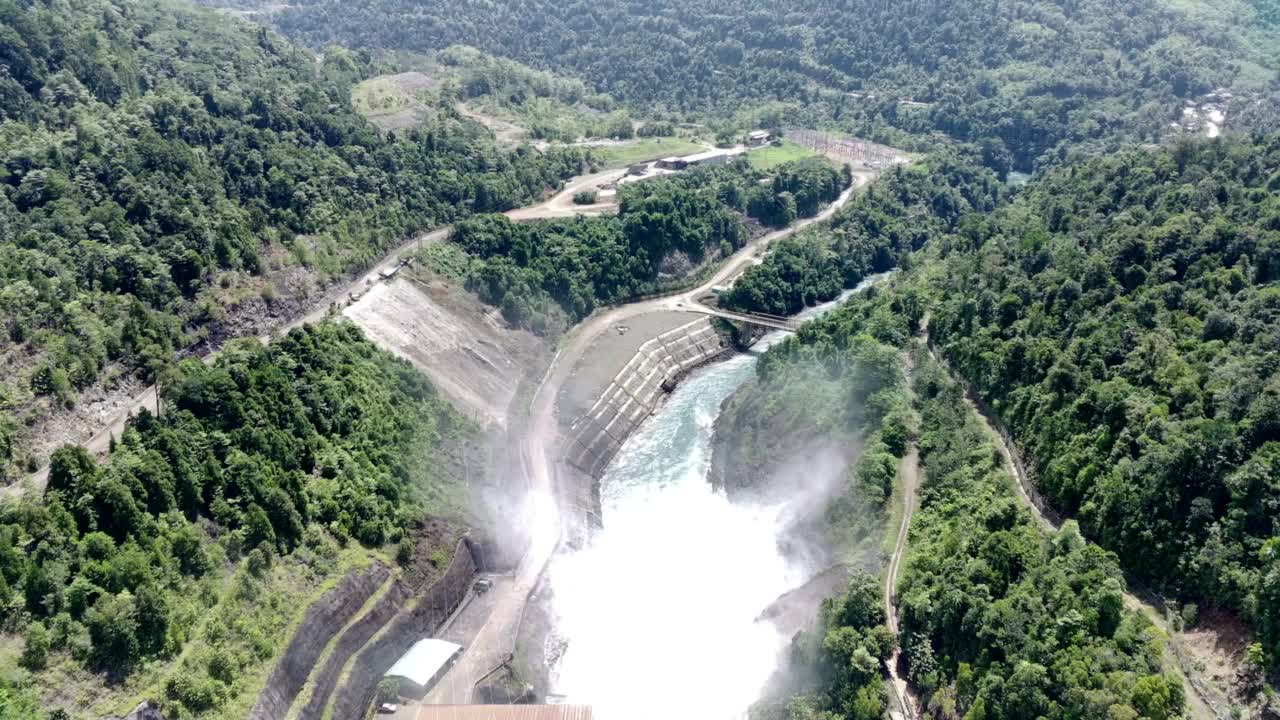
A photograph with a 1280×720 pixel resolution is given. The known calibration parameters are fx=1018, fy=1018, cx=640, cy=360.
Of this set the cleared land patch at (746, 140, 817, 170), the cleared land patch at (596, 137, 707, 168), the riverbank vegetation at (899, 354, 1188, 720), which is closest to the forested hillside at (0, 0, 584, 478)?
the cleared land patch at (596, 137, 707, 168)

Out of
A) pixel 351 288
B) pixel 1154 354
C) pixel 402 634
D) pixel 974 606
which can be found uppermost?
pixel 1154 354

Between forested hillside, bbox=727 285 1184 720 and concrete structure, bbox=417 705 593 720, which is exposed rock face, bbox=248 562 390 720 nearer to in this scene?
concrete structure, bbox=417 705 593 720

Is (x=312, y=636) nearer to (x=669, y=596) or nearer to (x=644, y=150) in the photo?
(x=669, y=596)

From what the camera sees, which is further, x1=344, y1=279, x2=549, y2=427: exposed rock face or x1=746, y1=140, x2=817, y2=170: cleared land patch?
x1=746, y1=140, x2=817, y2=170: cleared land patch

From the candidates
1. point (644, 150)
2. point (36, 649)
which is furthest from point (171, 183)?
point (644, 150)

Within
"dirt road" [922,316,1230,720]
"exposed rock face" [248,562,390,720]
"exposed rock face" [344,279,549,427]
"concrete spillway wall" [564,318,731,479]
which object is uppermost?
"dirt road" [922,316,1230,720]
